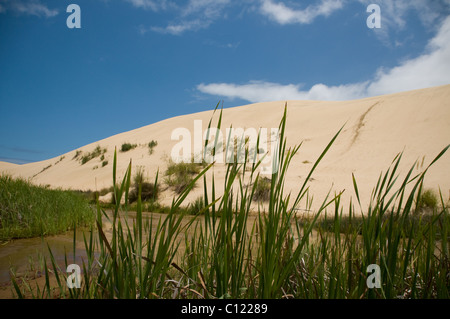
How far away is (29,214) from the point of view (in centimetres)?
437

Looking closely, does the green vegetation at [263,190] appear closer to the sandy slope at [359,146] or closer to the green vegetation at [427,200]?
the sandy slope at [359,146]

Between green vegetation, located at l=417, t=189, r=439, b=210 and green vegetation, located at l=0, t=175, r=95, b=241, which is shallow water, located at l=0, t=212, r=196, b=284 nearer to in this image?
green vegetation, located at l=0, t=175, r=95, b=241

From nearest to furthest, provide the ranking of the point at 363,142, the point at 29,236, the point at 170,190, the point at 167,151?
the point at 29,236
the point at 170,190
the point at 363,142
the point at 167,151

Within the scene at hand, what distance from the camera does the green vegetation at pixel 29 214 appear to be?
4.05 metres

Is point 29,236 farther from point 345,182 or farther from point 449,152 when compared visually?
point 449,152

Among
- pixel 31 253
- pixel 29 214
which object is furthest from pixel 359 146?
pixel 31 253

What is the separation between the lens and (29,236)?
4.05 m

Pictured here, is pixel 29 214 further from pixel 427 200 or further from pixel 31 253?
pixel 427 200

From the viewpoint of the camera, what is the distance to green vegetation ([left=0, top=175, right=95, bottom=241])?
405 centimetres

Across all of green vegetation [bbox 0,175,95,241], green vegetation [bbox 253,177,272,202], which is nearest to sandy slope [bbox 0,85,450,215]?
green vegetation [bbox 253,177,272,202]

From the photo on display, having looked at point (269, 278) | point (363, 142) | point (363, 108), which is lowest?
point (269, 278)

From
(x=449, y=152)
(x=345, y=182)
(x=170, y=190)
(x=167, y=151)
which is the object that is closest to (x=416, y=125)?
(x=449, y=152)

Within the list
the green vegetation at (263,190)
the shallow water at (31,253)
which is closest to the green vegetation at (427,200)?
the green vegetation at (263,190)
